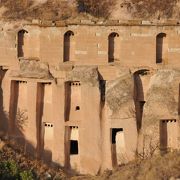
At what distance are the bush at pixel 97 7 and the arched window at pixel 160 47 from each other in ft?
37.9

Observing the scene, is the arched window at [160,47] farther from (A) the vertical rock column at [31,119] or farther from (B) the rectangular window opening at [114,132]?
(A) the vertical rock column at [31,119]

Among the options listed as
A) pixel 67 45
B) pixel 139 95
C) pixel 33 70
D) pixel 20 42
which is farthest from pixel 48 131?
pixel 139 95

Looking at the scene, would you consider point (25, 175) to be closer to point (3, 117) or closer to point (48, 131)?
point (48, 131)

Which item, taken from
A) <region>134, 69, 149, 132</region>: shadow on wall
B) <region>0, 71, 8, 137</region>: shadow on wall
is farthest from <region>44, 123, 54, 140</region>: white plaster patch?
<region>134, 69, 149, 132</region>: shadow on wall

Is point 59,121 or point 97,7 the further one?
point 97,7

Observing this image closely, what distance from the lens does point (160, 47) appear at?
2645cm

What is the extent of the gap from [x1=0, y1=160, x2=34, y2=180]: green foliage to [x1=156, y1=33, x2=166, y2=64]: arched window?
6.65 metres

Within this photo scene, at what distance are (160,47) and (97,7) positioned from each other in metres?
12.8

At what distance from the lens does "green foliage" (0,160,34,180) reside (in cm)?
→ 2314

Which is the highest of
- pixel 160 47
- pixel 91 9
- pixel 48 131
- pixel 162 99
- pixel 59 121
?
pixel 91 9

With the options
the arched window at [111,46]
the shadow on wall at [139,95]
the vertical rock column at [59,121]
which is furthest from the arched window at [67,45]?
the shadow on wall at [139,95]

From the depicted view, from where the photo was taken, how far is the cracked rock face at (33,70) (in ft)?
89.1

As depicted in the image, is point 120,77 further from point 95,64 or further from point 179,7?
point 179,7

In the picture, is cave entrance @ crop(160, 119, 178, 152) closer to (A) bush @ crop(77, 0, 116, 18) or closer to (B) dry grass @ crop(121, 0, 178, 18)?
(B) dry grass @ crop(121, 0, 178, 18)
